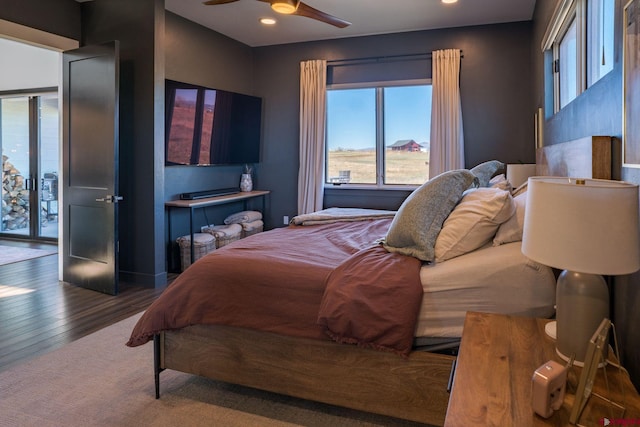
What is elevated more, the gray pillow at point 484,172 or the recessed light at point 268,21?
the recessed light at point 268,21

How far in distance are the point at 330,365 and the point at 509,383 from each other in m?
1.03

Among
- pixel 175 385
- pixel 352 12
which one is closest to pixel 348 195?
pixel 352 12

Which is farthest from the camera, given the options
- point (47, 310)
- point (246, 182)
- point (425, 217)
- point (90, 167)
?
point (246, 182)

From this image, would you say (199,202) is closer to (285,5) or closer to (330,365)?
(285,5)

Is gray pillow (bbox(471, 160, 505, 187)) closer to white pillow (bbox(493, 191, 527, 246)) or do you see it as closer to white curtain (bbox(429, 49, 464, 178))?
white curtain (bbox(429, 49, 464, 178))

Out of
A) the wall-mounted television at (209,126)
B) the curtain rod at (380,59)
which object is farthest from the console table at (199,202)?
the curtain rod at (380,59)

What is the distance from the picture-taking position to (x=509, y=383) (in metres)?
1.18

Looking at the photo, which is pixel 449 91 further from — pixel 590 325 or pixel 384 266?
pixel 590 325

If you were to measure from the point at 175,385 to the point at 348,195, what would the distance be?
383 centimetres

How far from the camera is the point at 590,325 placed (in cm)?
123

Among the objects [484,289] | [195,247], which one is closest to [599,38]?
[484,289]

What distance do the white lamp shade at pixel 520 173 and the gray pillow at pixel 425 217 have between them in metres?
2.10

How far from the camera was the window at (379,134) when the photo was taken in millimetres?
5641

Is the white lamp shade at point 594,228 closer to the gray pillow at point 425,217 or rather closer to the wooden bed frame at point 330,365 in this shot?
the wooden bed frame at point 330,365
